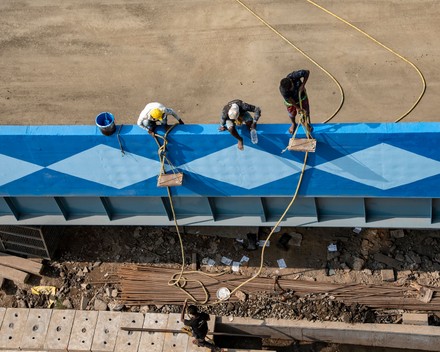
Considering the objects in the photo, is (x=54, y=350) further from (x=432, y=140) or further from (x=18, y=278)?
(x=432, y=140)

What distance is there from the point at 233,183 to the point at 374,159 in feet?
8.44

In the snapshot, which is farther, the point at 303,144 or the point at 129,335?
the point at 129,335

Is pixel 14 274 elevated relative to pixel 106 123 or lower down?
lower down

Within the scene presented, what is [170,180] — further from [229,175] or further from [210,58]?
[210,58]

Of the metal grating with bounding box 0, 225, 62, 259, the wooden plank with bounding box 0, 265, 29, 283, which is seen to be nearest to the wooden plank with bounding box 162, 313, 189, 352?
the metal grating with bounding box 0, 225, 62, 259

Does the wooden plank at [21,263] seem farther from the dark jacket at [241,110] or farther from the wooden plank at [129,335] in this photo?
the dark jacket at [241,110]

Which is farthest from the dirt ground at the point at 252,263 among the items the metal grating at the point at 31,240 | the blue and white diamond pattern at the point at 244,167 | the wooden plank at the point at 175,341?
the blue and white diamond pattern at the point at 244,167

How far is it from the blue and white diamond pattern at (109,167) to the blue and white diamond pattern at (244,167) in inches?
29.8

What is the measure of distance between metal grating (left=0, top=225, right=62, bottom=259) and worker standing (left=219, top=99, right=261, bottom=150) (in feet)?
20.8

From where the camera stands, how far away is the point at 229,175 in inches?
416

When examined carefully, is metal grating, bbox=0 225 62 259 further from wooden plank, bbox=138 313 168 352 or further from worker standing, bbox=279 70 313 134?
worker standing, bbox=279 70 313 134

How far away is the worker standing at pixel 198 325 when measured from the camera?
1140 cm

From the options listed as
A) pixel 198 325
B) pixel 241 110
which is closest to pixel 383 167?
pixel 241 110

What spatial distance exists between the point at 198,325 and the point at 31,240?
5139 mm
